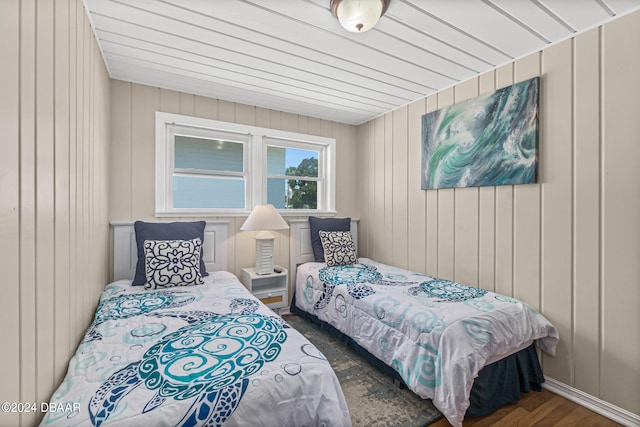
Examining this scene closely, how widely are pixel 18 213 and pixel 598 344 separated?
2910 millimetres

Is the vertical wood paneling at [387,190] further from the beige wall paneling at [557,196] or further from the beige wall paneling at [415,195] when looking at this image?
the beige wall paneling at [557,196]

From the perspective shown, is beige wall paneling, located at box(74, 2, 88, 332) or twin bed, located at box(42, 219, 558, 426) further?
beige wall paneling, located at box(74, 2, 88, 332)

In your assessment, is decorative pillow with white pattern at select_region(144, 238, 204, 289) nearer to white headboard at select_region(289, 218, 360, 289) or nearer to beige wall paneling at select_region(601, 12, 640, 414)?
white headboard at select_region(289, 218, 360, 289)

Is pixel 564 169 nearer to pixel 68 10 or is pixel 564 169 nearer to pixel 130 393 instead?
pixel 130 393

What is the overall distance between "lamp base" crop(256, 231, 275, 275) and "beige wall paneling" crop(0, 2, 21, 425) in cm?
206

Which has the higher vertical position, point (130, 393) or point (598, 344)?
point (130, 393)

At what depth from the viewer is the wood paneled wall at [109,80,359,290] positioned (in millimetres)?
2557

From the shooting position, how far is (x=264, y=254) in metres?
2.91

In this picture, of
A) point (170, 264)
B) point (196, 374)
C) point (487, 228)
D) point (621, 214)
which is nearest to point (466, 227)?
point (487, 228)

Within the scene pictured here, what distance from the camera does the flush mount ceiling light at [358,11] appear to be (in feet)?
4.98

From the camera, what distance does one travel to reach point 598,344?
1768 millimetres

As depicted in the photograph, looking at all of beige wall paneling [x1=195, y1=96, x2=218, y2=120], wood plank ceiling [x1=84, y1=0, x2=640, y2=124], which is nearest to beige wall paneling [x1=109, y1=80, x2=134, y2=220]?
wood plank ceiling [x1=84, y1=0, x2=640, y2=124]

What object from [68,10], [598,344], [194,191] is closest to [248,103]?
[194,191]

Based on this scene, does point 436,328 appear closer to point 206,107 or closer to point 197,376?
point 197,376
